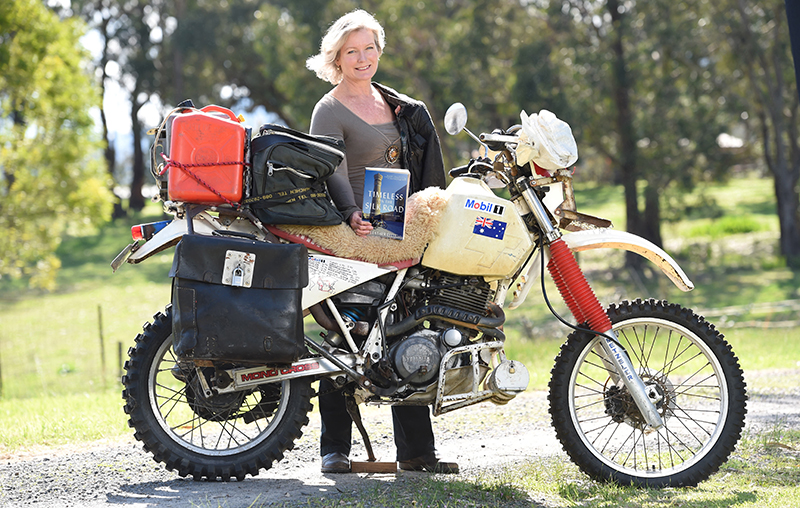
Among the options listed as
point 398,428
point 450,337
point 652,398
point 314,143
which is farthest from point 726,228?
point 314,143

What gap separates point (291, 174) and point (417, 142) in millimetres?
933

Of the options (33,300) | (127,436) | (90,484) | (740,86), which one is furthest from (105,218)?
(740,86)

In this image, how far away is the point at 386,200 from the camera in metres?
4.11

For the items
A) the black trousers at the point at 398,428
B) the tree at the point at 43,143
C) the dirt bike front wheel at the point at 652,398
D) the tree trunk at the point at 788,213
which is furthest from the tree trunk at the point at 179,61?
the dirt bike front wheel at the point at 652,398

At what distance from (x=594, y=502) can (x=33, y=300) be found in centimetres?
2550

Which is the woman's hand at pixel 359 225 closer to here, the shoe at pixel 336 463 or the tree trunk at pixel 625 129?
the shoe at pixel 336 463

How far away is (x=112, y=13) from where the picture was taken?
39.7 meters

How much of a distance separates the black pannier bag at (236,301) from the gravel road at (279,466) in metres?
0.67

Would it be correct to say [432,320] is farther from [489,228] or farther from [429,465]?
[429,465]

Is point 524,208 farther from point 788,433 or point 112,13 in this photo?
point 112,13

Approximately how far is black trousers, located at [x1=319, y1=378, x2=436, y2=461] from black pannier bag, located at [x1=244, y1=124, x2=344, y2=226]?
1135 millimetres

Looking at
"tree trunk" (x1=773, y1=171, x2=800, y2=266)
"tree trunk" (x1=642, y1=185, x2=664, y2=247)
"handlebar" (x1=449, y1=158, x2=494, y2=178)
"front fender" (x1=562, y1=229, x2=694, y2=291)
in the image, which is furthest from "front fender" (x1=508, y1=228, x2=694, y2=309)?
"tree trunk" (x1=773, y1=171, x2=800, y2=266)

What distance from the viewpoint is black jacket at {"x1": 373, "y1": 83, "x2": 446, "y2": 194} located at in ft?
15.1

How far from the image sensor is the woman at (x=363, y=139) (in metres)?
4.44
